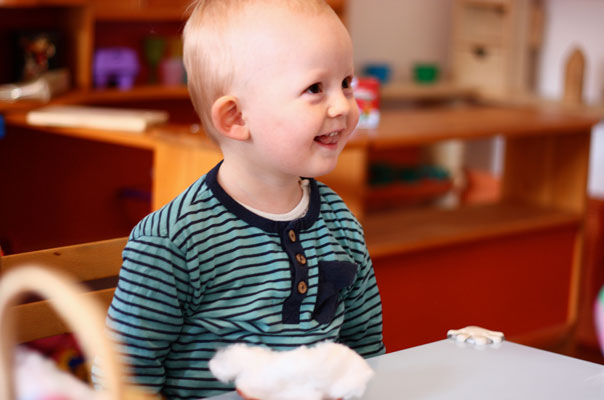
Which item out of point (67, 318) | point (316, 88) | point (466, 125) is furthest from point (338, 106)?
point (466, 125)

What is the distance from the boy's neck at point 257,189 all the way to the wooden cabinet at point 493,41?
283cm

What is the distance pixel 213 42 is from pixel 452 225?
164 cm

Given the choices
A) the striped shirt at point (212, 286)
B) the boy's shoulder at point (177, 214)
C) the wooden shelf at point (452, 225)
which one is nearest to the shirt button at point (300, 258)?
the striped shirt at point (212, 286)

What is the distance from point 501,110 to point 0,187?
1.65 meters

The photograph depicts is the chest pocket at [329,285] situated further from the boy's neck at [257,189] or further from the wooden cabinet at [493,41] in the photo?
the wooden cabinet at [493,41]

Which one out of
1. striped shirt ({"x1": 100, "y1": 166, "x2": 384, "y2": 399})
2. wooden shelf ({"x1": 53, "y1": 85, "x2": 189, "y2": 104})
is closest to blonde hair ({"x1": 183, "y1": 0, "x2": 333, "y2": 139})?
striped shirt ({"x1": 100, "y1": 166, "x2": 384, "y2": 399})

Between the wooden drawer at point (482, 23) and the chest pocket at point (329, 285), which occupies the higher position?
the wooden drawer at point (482, 23)

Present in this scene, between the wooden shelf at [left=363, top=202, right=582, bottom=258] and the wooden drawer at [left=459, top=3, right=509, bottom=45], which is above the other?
the wooden drawer at [left=459, top=3, right=509, bottom=45]

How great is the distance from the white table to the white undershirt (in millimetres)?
194

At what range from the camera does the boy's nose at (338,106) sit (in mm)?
825

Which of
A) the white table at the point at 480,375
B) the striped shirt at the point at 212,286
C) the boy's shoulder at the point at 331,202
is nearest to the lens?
the white table at the point at 480,375

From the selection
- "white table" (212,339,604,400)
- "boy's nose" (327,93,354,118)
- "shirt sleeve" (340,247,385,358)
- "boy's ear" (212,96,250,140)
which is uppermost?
"boy's nose" (327,93,354,118)

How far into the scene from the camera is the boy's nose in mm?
825

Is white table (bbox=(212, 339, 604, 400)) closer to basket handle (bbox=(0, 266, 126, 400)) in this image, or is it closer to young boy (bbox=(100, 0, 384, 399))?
young boy (bbox=(100, 0, 384, 399))
